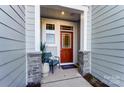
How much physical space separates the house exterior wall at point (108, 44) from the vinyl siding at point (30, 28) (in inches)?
78.0

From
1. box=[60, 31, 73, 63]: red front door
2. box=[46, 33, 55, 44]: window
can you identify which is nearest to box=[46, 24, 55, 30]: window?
box=[46, 33, 55, 44]: window

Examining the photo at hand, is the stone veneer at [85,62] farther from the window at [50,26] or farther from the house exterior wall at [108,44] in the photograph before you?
the window at [50,26]

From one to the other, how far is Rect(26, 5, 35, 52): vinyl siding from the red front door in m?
2.64

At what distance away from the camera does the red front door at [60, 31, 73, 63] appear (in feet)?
17.3

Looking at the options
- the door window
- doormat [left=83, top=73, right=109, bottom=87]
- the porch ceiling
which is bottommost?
doormat [left=83, top=73, right=109, bottom=87]

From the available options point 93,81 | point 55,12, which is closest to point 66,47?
point 55,12

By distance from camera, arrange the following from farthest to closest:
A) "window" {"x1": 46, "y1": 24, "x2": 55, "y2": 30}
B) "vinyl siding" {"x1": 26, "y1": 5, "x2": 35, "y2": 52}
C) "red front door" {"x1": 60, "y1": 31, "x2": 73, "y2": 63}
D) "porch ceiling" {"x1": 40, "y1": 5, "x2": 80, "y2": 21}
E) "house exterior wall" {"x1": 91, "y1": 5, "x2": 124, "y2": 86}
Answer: "red front door" {"x1": 60, "y1": 31, "x2": 73, "y2": 63} < "window" {"x1": 46, "y1": 24, "x2": 55, "y2": 30} < "porch ceiling" {"x1": 40, "y1": 5, "x2": 80, "y2": 21} < "vinyl siding" {"x1": 26, "y1": 5, "x2": 35, "y2": 52} < "house exterior wall" {"x1": 91, "y1": 5, "x2": 124, "y2": 86}

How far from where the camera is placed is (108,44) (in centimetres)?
253

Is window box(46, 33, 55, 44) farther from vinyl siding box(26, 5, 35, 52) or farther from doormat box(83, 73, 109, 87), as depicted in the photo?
doormat box(83, 73, 109, 87)

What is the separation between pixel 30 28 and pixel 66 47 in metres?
2.96

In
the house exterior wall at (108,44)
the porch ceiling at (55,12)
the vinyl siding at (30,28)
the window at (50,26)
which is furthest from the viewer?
the window at (50,26)

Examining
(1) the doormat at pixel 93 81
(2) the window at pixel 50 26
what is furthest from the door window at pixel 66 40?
(1) the doormat at pixel 93 81

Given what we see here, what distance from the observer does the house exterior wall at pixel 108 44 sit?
2116 mm

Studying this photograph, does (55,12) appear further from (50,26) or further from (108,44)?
(108,44)
